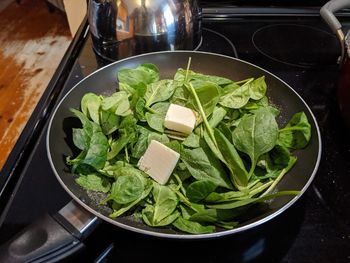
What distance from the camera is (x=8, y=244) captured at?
0.40 metres

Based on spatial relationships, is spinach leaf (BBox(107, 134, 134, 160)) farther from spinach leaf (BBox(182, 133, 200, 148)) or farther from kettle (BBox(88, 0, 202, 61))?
kettle (BBox(88, 0, 202, 61))

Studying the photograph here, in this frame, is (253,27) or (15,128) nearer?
(253,27)

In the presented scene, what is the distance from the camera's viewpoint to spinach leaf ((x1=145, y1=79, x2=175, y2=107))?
2.05 ft

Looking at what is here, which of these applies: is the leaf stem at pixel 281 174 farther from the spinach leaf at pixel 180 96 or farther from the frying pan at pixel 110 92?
the spinach leaf at pixel 180 96

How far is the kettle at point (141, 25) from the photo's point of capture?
0.74 m

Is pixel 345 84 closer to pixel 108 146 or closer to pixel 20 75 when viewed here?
pixel 108 146

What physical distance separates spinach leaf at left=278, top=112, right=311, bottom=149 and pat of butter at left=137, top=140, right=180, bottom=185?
18 centimetres

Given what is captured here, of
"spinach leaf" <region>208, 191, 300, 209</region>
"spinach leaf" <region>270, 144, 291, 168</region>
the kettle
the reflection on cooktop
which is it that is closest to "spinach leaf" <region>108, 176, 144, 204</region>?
"spinach leaf" <region>208, 191, 300, 209</region>

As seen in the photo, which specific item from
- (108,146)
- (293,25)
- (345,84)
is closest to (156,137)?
(108,146)

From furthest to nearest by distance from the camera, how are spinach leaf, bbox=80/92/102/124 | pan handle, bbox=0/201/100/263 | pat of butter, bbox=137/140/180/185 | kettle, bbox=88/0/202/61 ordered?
1. kettle, bbox=88/0/202/61
2. spinach leaf, bbox=80/92/102/124
3. pat of butter, bbox=137/140/180/185
4. pan handle, bbox=0/201/100/263

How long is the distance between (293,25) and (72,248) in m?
0.84

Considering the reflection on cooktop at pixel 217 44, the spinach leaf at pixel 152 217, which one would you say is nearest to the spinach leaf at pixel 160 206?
the spinach leaf at pixel 152 217

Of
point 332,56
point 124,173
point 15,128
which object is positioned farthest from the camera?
point 15,128

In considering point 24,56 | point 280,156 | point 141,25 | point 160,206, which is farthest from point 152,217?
point 24,56
